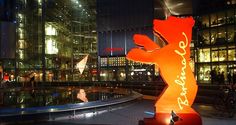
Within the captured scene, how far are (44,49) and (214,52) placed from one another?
35.6 m

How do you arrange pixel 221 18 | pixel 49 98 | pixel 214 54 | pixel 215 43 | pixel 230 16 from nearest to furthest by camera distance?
1. pixel 49 98
2. pixel 230 16
3. pixel 221 18
4. pixel 215 43
5. pixel 214 54

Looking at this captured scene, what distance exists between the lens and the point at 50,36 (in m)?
73.4

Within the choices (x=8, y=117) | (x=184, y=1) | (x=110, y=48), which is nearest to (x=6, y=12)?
(x=110, y=48)

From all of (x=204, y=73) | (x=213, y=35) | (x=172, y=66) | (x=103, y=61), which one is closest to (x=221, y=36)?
(x=213, y=35)

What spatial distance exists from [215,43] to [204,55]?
3.07m

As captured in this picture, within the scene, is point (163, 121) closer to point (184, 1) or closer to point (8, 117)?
point (8, 117)

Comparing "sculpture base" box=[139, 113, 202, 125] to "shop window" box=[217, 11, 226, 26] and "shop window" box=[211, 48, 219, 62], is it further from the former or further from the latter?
"shop window" box=[211, 48, 219, 62]

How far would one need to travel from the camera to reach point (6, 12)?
7569 cm

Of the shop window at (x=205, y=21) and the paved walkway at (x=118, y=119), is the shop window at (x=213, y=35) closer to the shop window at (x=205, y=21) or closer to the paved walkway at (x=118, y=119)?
the shop window at (x=205, y=21)

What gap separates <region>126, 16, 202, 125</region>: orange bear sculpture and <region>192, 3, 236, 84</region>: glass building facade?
36544mm

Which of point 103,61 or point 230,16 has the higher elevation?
point 230,16

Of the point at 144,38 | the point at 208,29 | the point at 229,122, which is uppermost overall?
the point at 208,29

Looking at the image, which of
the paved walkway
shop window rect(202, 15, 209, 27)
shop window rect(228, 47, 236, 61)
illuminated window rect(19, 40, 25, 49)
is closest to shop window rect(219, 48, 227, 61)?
shop window rect(228, 47, 236, 61)

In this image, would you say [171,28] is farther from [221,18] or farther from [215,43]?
[221,18]
